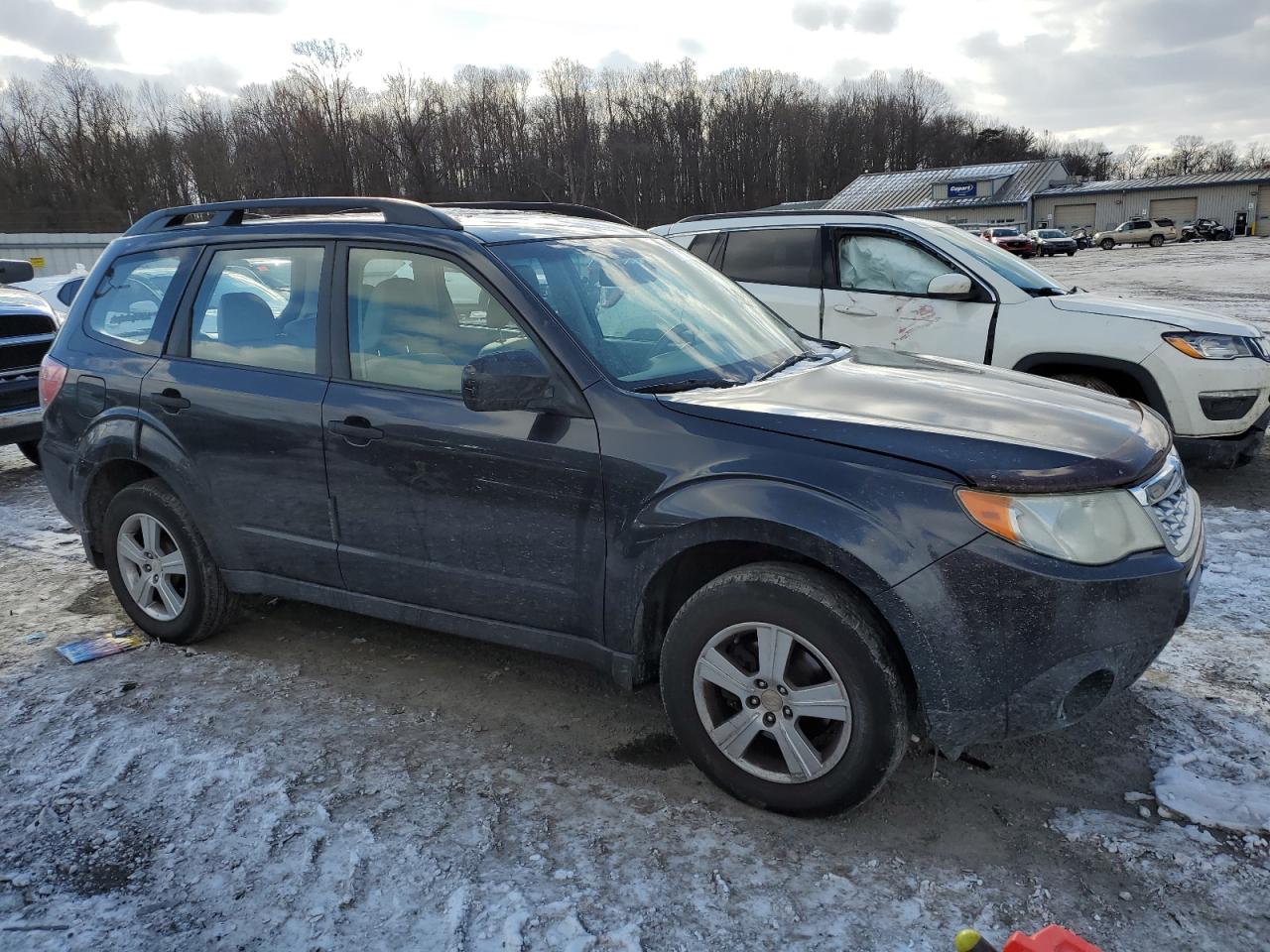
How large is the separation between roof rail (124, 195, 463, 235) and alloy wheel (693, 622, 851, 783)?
1.82 m

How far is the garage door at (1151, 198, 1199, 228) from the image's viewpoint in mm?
73125

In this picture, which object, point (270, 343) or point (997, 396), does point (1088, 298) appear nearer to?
point (997, 396)

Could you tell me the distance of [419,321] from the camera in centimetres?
352

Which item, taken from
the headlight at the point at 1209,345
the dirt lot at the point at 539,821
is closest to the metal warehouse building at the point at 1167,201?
the headlight at the point at 1209,345

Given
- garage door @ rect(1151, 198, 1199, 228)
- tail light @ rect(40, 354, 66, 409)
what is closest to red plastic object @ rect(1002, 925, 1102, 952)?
tail light @ rect(40, 354, 66, 409)

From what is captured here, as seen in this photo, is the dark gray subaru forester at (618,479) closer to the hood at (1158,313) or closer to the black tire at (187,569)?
the black tire at (187,569)

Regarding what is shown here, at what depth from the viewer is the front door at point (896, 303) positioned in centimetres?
654

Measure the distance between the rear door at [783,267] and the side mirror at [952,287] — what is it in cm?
92

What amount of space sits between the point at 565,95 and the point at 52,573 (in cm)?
9075

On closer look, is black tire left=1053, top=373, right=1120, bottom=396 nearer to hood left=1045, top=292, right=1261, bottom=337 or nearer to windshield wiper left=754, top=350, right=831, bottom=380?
hood left=1045, top=292, right=1261, bottom=337

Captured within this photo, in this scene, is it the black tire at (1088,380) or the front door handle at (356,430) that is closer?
the front door handle at (356,430)

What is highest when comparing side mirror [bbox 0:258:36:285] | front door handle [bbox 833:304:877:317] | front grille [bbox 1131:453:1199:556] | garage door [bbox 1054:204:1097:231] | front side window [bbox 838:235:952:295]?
garage door [bbox 1054:204:1097:231]

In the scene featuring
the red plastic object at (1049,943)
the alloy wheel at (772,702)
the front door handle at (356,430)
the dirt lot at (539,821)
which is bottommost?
the dirt lot at (539,821)

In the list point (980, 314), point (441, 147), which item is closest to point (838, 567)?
point (980, 314)
